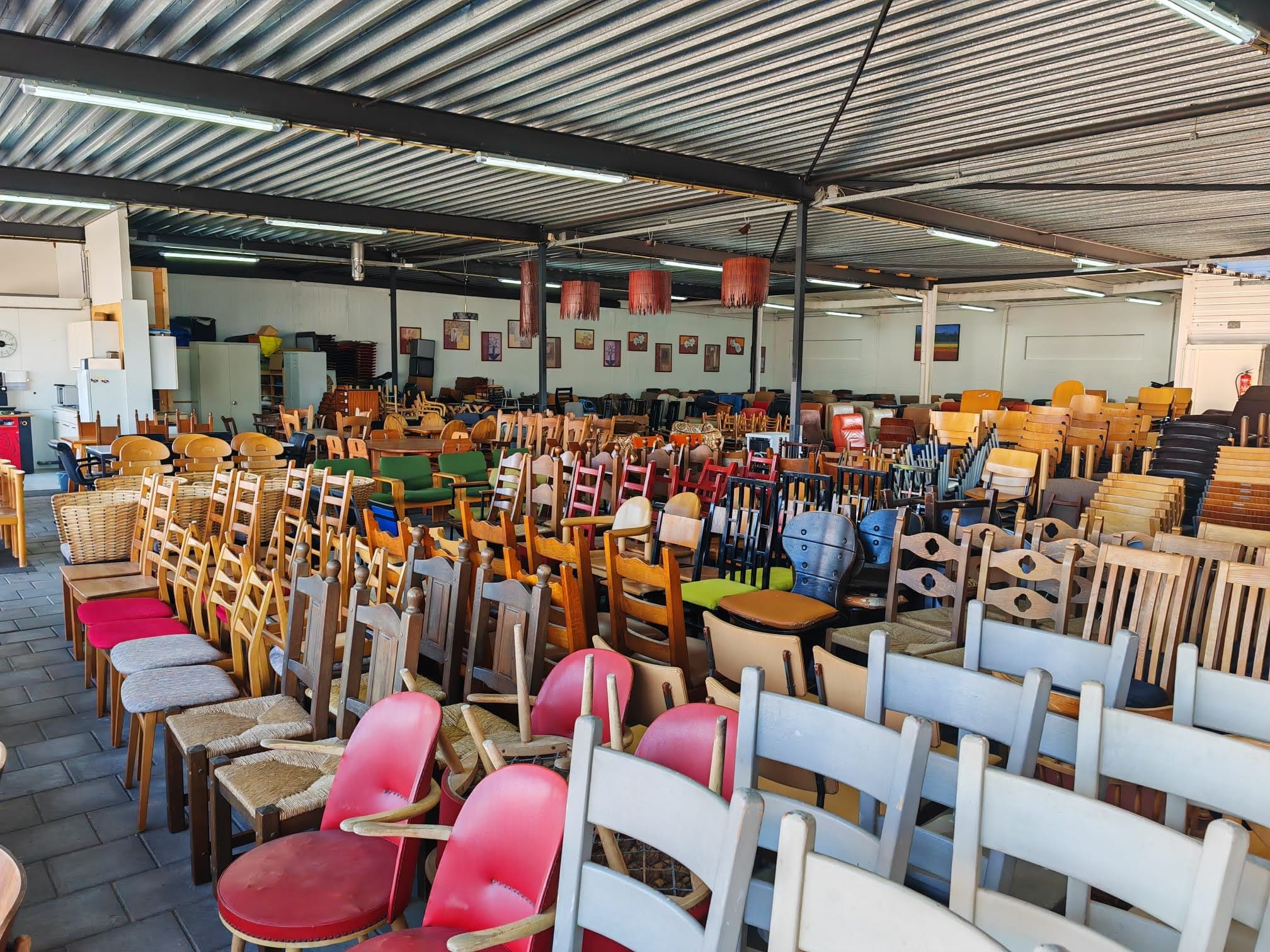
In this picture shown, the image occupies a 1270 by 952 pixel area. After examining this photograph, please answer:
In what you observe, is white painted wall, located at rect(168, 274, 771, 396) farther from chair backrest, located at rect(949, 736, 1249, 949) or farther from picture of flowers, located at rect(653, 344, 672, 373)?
chair backrest, located at rect(949, 736, 1249, 949)

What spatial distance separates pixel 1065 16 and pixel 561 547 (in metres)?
4.03

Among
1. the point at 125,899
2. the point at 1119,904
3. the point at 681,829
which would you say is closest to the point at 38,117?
the point at 125,899

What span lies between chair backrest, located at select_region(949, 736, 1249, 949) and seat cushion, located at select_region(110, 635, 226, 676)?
3.27 m

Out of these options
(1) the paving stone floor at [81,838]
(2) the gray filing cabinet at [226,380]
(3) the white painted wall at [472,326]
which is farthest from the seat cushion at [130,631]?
(3) the white painted wall at [472,326]

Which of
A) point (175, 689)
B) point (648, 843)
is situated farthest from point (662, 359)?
point (648, 843)

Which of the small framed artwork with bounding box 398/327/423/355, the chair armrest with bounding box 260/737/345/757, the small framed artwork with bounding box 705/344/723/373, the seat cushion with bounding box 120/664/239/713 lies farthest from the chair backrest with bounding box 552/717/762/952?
the small framed artwork with bounding box 705/344/723/373

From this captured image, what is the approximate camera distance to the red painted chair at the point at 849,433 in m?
10.9

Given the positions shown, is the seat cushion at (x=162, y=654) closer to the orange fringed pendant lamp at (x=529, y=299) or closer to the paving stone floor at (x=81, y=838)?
the paving stone floor at (x=81, y=838)

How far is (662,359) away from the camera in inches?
993

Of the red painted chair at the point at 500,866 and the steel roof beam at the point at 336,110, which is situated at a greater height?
the steel roof beam at the point at 336,110

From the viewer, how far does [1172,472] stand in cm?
892

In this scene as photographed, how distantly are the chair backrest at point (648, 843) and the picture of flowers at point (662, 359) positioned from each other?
23.6 metres

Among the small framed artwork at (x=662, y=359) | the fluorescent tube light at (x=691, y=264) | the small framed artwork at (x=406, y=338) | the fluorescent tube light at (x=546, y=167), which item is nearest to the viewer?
the fluorescent tube light at (x=546, y=167)

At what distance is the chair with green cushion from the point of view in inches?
303
